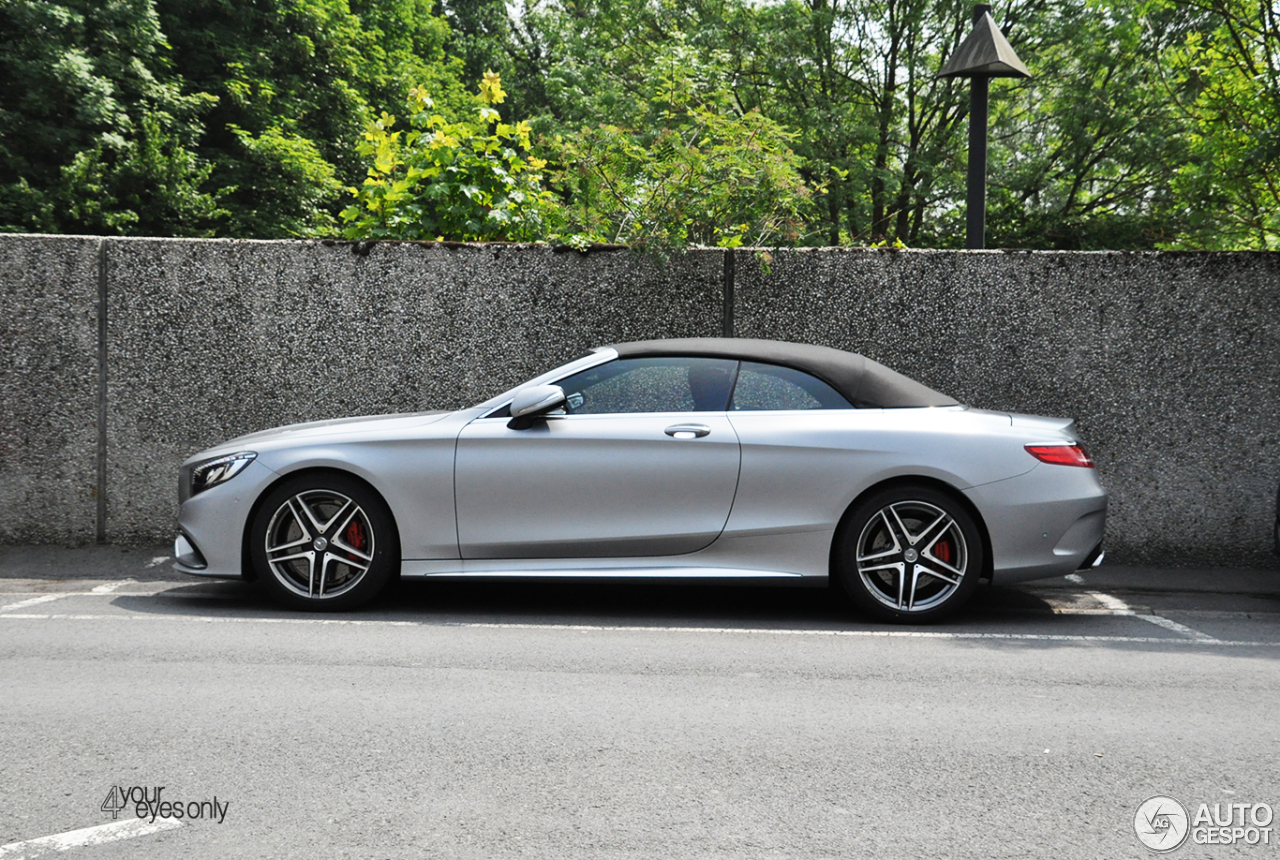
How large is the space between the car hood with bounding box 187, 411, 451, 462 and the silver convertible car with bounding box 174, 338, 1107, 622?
32 millimetres

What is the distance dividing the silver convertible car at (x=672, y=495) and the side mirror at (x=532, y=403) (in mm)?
13

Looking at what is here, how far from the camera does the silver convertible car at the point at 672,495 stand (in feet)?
19.3

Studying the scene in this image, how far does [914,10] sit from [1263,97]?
15130 millimetres

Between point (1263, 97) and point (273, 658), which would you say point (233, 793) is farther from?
point (1263, 97)

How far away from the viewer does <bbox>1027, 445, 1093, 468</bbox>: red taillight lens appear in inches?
233

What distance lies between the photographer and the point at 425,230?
891cm

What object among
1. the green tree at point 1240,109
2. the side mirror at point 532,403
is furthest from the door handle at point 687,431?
the green tree at point 1240,109

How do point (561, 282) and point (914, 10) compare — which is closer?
point (561, 282)

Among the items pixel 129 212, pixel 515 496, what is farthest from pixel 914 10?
pixel 515 496

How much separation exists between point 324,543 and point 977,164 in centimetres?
607

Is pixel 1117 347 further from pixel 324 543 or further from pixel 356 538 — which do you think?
pixel 324 543

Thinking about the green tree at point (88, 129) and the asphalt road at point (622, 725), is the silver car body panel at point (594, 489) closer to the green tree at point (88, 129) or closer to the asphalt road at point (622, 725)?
the asphalt road at point (622, 725)

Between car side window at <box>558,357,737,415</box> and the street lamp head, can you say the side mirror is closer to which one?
car side window at <box>558,357,737,415</box>

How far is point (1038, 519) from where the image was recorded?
5.86m
